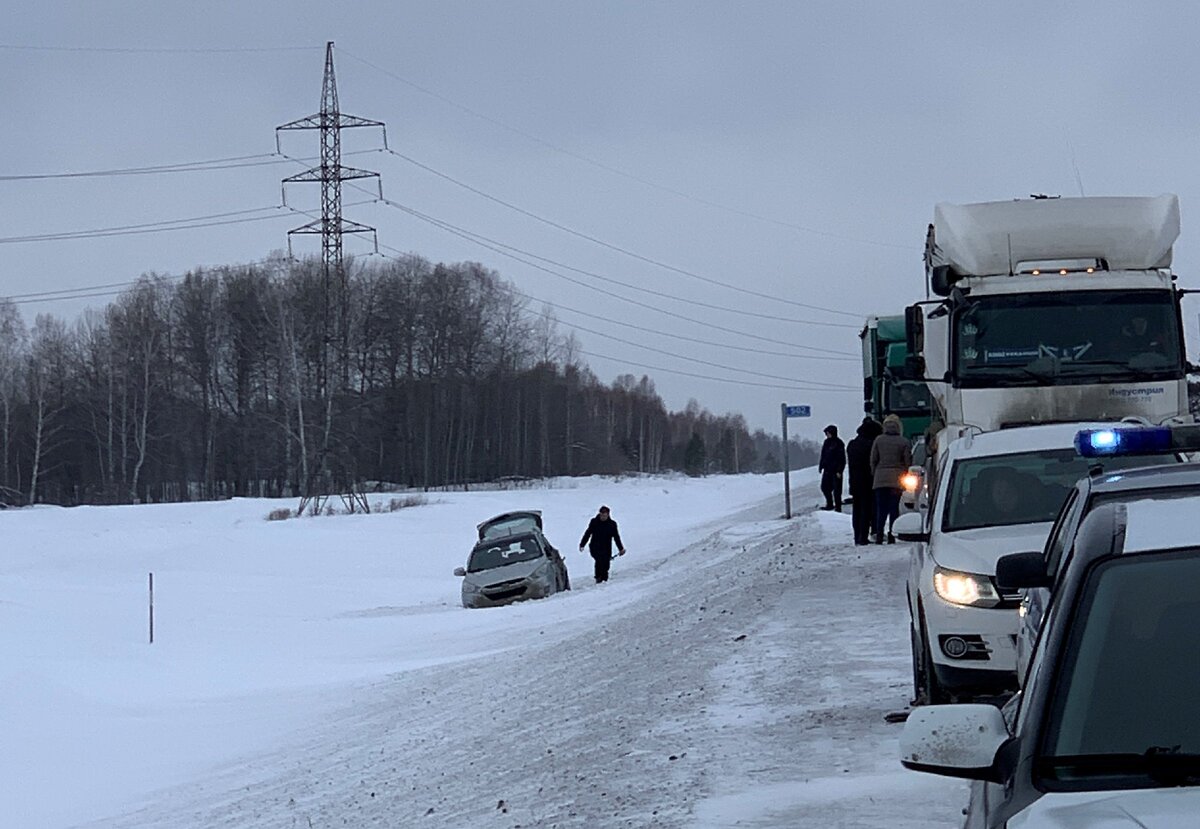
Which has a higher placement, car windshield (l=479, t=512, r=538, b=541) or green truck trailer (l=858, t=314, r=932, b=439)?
green truck trailer (l=858, t=314, r=932, b=439)

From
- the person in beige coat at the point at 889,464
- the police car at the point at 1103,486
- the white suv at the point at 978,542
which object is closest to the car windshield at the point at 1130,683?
the police car at the point at 1103,486

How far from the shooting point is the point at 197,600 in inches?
1339

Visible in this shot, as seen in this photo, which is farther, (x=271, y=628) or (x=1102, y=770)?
(x=271, y=628)

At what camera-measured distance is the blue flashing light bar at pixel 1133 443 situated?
16.5 feet

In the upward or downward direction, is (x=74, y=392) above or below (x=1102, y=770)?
above

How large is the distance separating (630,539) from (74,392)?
4957cm

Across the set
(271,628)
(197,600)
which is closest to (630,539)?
(197,600)

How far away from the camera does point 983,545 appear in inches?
382

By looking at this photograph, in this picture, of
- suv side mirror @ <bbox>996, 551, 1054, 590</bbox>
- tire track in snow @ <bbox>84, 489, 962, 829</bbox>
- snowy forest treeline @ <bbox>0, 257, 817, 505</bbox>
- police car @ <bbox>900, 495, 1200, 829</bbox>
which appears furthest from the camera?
snowy forest treeline @ <bbox>0, 257, 817, 505</bbox>

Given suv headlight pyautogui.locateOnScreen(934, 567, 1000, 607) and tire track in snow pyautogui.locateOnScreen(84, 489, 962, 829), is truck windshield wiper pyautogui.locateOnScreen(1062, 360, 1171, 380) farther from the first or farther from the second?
suv headlight pyautogui.locateOnScreen(934, 567, 1000, 607)

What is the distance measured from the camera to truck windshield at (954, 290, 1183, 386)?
15.4 metres

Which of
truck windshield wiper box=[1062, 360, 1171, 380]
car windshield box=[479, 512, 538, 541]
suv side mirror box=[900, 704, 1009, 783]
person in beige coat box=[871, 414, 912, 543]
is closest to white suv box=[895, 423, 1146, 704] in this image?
truck windshield wiper box=[1062, 360, 1171, 380]

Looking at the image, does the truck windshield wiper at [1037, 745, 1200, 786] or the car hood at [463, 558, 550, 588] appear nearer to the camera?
the truck windshield wiper at [1037, 745, 1200, 786]

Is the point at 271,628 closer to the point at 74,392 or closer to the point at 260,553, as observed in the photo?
the point at 260,553
